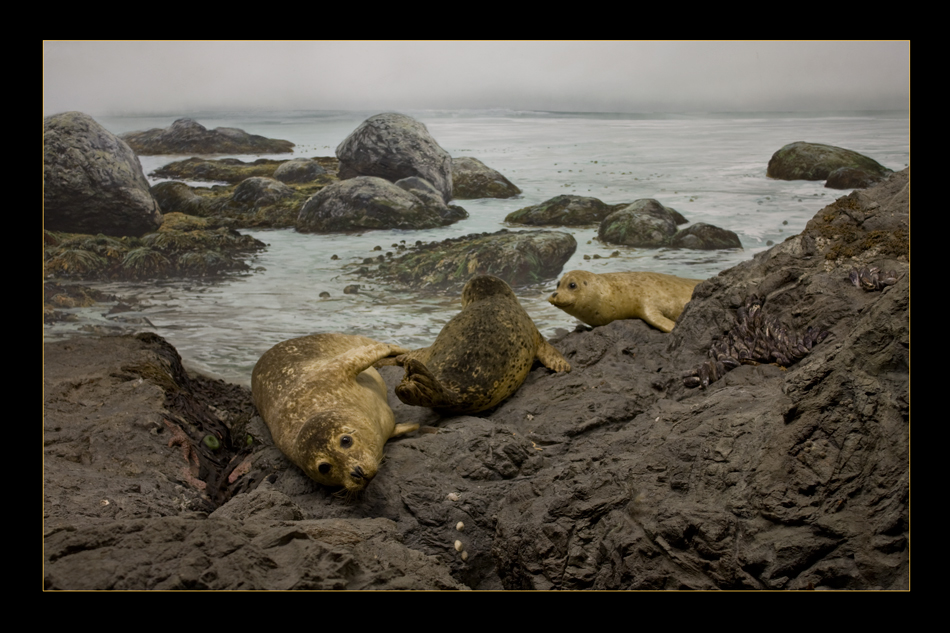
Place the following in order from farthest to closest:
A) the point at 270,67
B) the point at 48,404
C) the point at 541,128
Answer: the point at 541,128 → the point at 270,67 → the point at 48,404

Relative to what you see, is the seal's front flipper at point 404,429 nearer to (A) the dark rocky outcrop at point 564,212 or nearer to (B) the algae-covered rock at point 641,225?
(A) the dark rocky outcrop at point 564,212

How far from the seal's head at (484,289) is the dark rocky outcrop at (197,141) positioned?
2.58m

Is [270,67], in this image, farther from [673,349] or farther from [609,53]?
[673,349]

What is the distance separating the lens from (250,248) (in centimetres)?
697

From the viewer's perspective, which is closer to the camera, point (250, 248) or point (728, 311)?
point (728, 311)

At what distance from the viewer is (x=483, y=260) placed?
702cm

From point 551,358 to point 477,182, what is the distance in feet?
7.65

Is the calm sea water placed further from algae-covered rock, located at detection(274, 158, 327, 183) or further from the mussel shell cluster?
the mussel shell cluster

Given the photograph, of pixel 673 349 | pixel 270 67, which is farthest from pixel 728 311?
pixel 270 67

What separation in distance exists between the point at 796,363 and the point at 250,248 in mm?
5403

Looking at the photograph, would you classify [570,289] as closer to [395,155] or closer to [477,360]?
[477,360]

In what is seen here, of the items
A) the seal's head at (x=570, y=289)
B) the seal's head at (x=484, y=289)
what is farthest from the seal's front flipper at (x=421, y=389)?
the seal's head at (x=570, y=289)

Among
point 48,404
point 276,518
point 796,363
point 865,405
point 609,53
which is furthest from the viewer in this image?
point 609,53

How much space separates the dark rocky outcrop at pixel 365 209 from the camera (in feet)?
22.9
